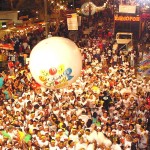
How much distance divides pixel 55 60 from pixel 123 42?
1683 cm

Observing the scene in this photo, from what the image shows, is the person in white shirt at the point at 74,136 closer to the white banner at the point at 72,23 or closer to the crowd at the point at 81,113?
the crowd at the point at 81,113

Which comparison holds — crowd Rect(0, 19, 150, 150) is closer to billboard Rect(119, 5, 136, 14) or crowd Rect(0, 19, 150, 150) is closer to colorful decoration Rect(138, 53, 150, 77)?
colorful decoration Rect(138, 53, 150, 77)

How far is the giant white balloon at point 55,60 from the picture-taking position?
188 inches

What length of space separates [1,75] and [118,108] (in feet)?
18.9

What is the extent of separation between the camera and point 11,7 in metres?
27.4

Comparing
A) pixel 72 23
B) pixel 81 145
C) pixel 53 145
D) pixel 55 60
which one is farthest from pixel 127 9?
pixel 55 60

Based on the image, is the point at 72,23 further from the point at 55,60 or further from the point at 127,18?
the point at 55,60

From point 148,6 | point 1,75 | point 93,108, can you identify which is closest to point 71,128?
point 93,108

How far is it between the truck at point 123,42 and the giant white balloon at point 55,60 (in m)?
15.4

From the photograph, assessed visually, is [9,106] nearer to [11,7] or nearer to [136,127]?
[136,127]

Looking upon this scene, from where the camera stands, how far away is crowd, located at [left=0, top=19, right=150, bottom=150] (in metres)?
8.44

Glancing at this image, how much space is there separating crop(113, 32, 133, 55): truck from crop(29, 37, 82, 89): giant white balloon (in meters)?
15.4

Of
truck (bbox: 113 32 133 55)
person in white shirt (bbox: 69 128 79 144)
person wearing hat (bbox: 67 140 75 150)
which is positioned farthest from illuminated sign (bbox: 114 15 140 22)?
person wearing hat (bbox: 67 140 75 150)

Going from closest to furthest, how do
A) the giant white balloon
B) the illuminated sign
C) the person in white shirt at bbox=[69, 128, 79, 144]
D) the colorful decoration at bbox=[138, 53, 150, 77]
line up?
1. the giant white balloon
2. the person in white shirt at bbox=[69, 128, 79, 144]
3. the colorful decoration at bbox=[138, 53, 150, 77]
4. the illuminated sign
